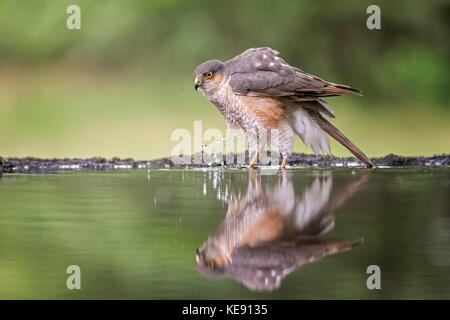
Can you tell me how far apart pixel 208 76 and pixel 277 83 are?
521 millimetres

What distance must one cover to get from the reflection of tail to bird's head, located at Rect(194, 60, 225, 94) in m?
0.92

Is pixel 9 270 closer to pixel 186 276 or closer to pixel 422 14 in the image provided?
pixel 186 276

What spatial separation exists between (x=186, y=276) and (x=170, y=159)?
466cm

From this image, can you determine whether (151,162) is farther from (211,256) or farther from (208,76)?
(211,256)

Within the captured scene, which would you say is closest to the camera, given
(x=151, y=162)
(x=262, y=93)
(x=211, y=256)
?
(x=211, y=256)

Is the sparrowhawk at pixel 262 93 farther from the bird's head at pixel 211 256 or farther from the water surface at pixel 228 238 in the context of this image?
the bird's head at pixel 211 256

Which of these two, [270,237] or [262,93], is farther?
[262,93]

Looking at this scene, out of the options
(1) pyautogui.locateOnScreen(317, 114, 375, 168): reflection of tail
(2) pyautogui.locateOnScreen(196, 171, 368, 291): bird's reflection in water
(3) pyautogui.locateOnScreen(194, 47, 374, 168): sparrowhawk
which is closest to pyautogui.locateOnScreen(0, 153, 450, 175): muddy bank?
(1) pyautogui.locateOnScreen(317, 114, 375, 168): reflection of tail

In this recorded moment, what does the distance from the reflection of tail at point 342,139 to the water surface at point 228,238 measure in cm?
105

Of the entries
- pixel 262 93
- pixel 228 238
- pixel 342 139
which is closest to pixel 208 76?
pixel 262 93

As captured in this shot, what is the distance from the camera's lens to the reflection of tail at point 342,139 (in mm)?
7055

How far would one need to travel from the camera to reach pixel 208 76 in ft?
22.4

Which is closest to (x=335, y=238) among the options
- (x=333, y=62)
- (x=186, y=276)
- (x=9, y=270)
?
(x=186, y=276)

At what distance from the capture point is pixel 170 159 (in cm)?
762
